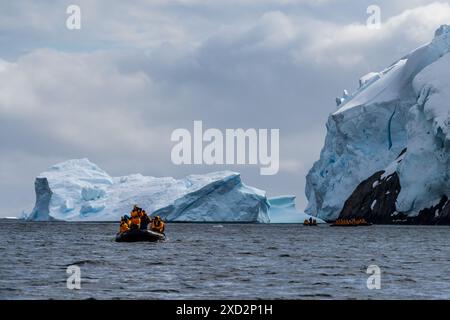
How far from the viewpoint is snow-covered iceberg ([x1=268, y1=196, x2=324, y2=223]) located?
194m

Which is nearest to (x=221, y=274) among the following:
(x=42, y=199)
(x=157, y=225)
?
(x=157, y=225)

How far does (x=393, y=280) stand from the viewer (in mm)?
37656

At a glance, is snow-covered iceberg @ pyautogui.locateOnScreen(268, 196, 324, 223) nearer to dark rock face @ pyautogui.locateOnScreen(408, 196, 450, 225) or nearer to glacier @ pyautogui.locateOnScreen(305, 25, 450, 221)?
glacier @ pyautogui.locateOnScreen(305, 25, 450, 221)

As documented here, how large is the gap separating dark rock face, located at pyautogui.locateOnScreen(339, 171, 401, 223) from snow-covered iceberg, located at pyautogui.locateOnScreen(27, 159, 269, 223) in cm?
2380

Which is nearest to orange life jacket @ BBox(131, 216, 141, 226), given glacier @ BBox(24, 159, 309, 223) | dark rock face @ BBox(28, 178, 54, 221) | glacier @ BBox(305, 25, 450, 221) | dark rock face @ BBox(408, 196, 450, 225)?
glacier @ BBox(305, 25, 450, 221)

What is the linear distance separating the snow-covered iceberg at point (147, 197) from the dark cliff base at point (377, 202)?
23797 mm

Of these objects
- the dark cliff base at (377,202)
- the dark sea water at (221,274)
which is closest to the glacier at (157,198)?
the dark cliff base at (377,202)

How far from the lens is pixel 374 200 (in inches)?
5630

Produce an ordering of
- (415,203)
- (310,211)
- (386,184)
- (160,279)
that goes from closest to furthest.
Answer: (160,279) < (415,203) < (386,184) < (310,211)

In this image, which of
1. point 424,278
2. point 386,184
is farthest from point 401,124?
point 424,278
